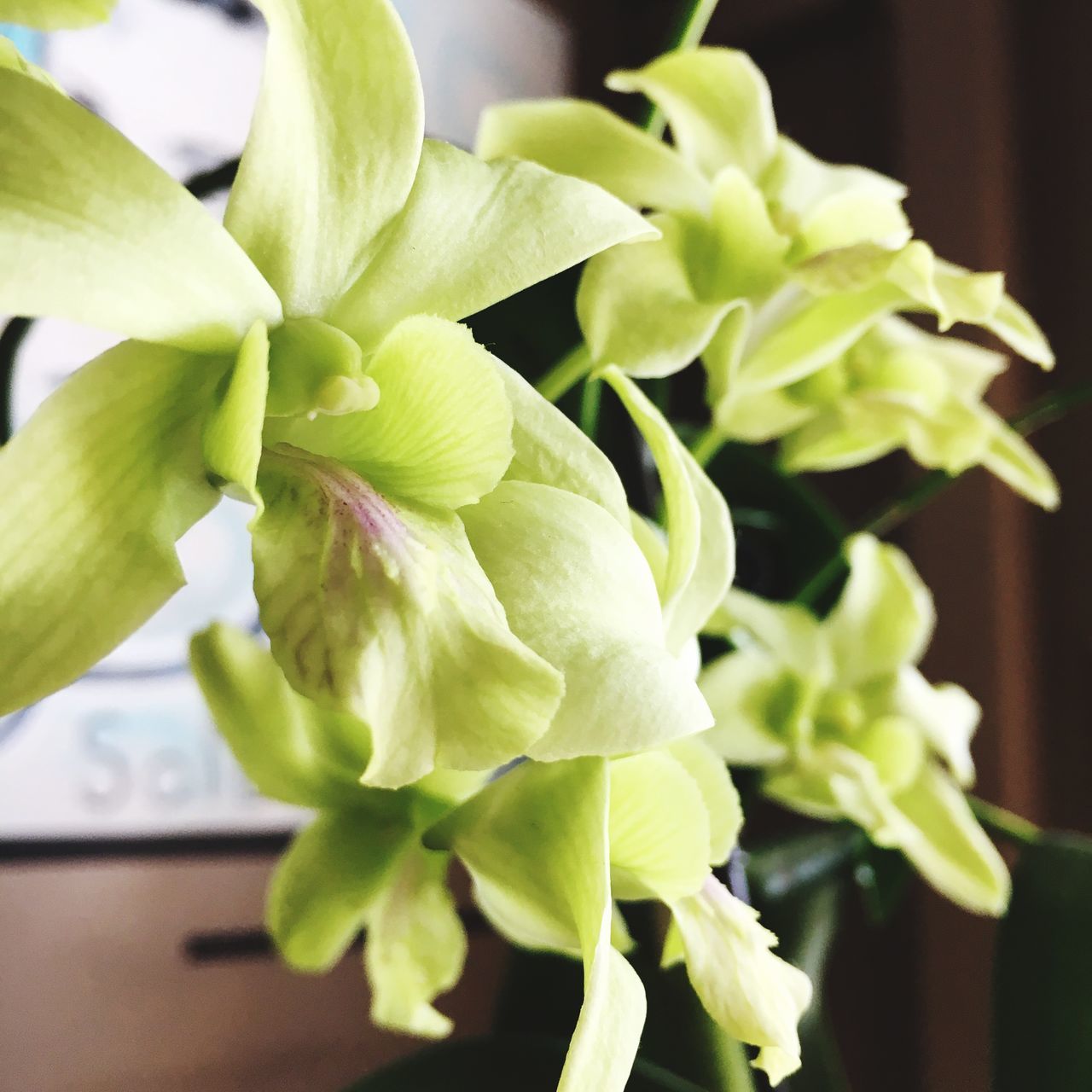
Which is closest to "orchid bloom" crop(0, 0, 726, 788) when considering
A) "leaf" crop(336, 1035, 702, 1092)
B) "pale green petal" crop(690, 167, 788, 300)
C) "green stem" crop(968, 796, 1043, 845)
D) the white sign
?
"pale green petal" crop(690, 167, 788, 300)

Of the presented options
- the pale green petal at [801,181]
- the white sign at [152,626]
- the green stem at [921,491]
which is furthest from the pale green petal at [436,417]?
the white sign at [152,626]

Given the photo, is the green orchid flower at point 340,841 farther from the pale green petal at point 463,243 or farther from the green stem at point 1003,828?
the green stem at point 1003,828

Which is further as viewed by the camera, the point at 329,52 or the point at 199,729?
the point at 199,729

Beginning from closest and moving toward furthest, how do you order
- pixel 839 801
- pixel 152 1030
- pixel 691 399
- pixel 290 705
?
pixel 290 705 → pixel 839 801 → pixel 152 1030 → pixel 691 399

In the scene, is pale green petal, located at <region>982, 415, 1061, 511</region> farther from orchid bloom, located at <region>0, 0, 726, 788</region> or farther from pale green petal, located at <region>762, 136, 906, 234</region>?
orchid bloom, located at <region>0, 0, 726, 788</region>

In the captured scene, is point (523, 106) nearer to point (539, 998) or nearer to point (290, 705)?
point (290, 705)

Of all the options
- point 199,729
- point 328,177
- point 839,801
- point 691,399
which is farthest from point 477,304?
point 691,399
